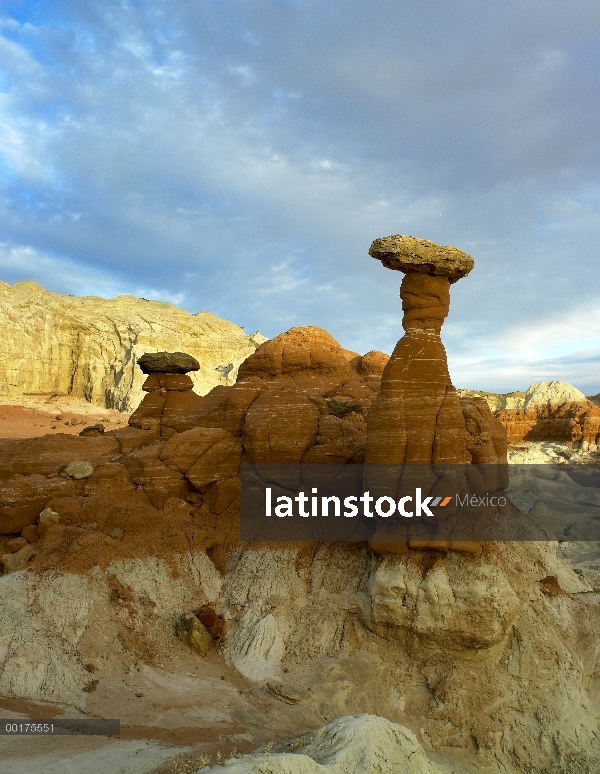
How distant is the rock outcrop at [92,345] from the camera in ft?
142

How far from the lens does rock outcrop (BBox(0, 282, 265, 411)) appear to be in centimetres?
4341

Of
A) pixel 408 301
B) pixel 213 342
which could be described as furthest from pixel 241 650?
pixel 213 342

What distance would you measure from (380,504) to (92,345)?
43234 millimetres

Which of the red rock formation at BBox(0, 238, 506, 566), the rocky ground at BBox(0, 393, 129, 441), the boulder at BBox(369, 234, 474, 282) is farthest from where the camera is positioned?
the rocky ground at BBox(0, 393, 129, 441)

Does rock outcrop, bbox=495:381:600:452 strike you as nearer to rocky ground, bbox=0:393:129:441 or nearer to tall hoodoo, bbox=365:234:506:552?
rocky ground, bbox=0:393:129:441

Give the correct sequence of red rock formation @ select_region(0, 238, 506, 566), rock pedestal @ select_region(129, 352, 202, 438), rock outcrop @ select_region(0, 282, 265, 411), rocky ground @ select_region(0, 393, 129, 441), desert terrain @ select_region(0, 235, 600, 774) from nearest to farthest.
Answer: desert terrain @ select_region(0, 235, 600, 774) < red rock formation @ select_region(0, 238, 506, 566) < rock pedestal @ select_region(129, 352, 202, 438) < rocky ground @ select_region(0, 393, 129, 441) < rock outcrop @ select_region(0, 282, 265, 411)

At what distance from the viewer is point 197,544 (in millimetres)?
12086

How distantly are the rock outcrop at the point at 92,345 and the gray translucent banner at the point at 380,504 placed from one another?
112 ft

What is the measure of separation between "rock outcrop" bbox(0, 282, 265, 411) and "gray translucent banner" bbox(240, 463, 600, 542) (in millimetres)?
34281

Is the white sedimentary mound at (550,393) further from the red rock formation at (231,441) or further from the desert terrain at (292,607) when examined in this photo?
the red rock formation at (231,441)

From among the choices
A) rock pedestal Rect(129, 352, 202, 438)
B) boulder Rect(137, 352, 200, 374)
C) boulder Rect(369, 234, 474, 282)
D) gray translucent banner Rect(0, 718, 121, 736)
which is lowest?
gray translucent banner Rect(0, 718, 121, 736)

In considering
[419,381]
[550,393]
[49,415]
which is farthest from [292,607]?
[550,393]

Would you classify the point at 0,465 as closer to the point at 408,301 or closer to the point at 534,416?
the point at 408,301

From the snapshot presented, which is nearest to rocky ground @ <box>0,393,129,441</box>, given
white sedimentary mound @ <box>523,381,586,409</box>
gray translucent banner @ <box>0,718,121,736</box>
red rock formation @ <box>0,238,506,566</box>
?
red rock formation @ <box>0,238,506,566</box>
